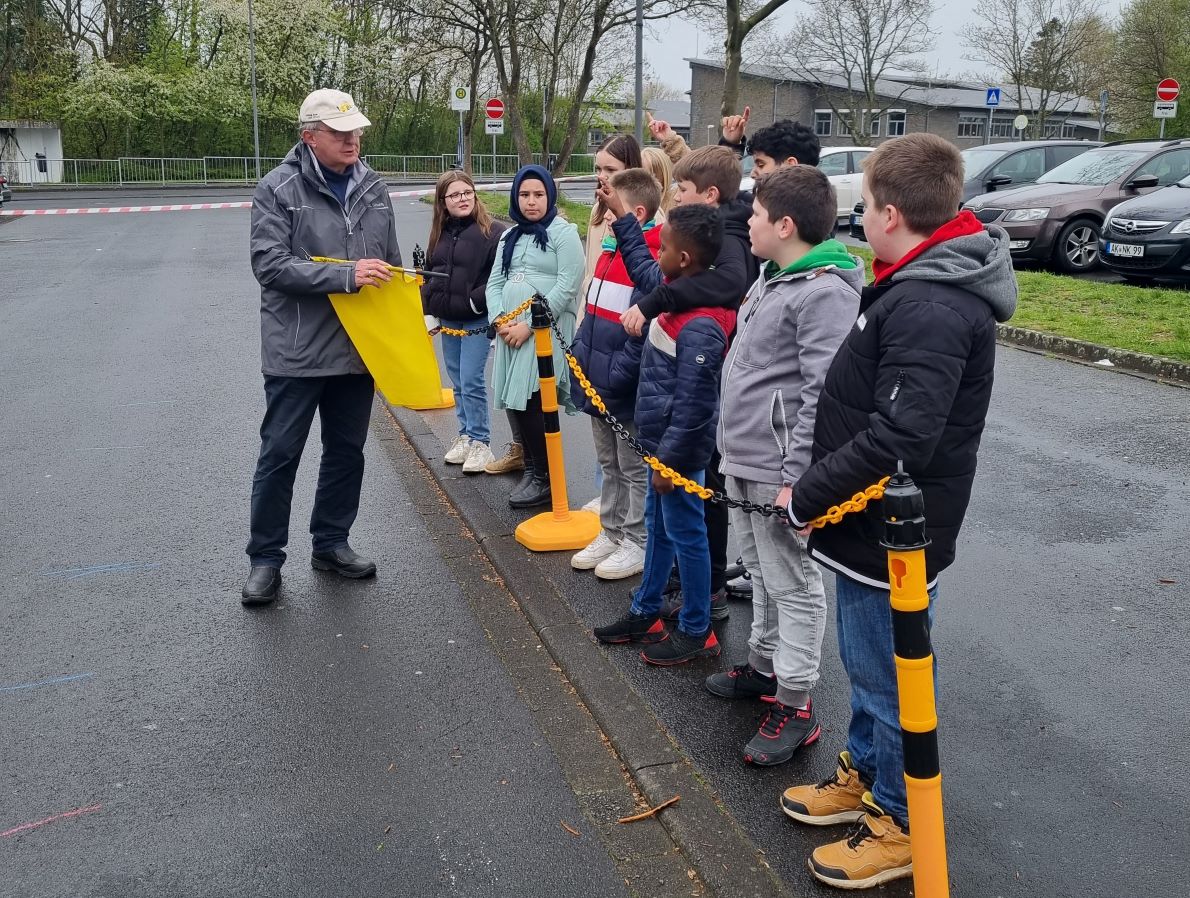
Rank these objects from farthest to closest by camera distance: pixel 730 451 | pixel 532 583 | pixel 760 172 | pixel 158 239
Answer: pixel 158 239 < pixel 532 583 < pixel 760 172 < pixel 730 451

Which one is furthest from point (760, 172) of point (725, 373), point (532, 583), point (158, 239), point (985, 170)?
point (158, 239)

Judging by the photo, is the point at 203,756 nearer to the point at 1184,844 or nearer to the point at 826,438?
the point at 826,438

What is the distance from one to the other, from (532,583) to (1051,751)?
237cm

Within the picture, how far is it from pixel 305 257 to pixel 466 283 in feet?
6.12

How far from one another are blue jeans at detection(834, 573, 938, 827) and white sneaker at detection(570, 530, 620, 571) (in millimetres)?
2331

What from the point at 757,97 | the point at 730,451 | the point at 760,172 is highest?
the point at 757,97

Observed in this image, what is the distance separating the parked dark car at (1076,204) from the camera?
15234 millimetres

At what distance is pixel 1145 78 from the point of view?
48.4 m

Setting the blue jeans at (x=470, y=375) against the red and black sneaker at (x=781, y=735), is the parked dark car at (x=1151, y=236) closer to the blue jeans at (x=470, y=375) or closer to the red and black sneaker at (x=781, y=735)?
the blue jeans at (x=470, y=375)

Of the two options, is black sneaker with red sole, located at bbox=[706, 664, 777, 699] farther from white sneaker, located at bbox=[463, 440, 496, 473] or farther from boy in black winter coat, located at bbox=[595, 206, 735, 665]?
white sneaker, located at bbox=[463, 440, 496, 473]

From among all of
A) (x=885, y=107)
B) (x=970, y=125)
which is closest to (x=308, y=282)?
(x=885, y=107)

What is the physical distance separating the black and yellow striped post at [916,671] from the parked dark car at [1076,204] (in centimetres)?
1358

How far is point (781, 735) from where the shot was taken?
373 centimetres

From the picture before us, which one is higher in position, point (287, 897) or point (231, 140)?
point (231, 140)
